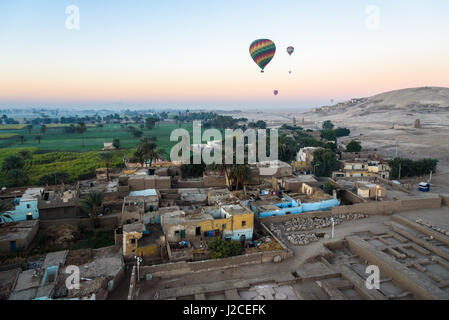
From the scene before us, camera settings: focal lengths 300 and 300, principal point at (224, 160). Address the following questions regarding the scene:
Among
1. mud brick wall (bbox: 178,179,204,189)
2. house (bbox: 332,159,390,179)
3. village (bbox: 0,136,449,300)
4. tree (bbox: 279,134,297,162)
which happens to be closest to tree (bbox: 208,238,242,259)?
village (bbox: 0,136,449,300)

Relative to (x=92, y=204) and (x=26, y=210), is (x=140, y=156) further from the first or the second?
(x=26, y=210)

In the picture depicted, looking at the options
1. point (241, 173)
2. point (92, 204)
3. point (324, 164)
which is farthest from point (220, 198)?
point (324, 164)

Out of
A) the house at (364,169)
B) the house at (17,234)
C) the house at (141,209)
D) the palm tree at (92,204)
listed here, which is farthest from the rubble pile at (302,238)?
the house at (17,234)

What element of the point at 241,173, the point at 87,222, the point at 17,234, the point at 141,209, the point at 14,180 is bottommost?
the point at 87,222

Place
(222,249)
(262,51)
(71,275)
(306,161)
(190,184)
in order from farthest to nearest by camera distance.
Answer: (306,161), (262,51), (190,184), (222,249), (71,275)

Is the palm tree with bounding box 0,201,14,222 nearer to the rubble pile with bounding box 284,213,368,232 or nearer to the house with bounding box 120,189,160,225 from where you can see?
the house with bounding box 120,189,160,225

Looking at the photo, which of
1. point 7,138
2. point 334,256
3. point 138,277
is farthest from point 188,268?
point 7,138

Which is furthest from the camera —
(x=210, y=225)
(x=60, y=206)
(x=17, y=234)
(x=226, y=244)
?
(x=60, y=206)

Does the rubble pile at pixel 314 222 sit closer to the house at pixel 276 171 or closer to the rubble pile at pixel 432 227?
the rubble pile at pixel 432 227
